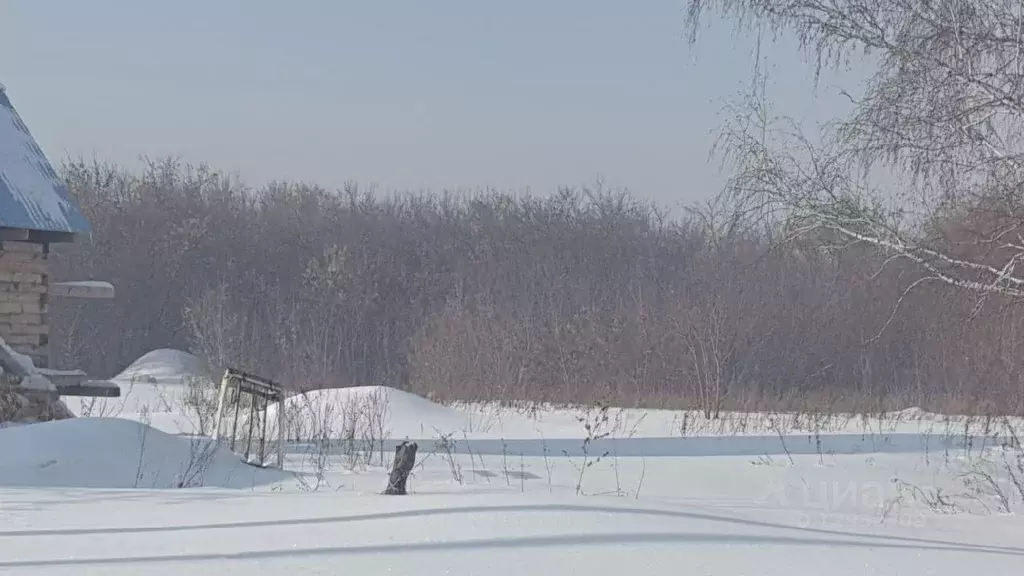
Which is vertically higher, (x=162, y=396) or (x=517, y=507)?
(x=162, y=396)

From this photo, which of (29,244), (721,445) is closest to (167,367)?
(29,244)

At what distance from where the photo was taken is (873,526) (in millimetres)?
6754

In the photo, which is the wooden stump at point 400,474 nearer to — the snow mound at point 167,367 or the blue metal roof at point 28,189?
the blue metal roof at point 28,189

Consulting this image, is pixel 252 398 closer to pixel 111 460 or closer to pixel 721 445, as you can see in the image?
pixel 111 460

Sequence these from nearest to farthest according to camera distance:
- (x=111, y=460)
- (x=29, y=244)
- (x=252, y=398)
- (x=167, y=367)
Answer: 1. (x=111, y=460)
2. (x=252, y=398)
3. (x=29, y=244)
4. (x=167, y=367)

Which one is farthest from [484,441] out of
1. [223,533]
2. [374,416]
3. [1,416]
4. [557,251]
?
[557,251]

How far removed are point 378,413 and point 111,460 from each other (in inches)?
240

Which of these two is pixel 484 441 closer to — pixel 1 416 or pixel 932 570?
pixel 1 416

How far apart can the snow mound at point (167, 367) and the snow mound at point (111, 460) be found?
57.8 feet

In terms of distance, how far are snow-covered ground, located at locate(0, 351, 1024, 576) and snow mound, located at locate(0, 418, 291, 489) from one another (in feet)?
0.08

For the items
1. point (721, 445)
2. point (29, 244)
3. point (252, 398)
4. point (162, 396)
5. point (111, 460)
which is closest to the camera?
point (111, 460)

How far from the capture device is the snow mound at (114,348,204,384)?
2794 centimetres

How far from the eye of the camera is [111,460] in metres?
9.20

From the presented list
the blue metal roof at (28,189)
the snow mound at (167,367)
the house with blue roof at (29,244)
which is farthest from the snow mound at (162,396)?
the blue metal roof at (28,189)
